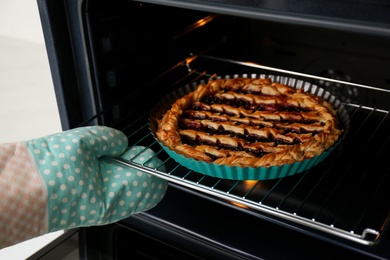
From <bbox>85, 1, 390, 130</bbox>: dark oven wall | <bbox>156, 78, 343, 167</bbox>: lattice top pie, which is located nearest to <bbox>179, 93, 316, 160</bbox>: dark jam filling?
<bbox>156, 78, 343, 167</bbox>: lattice top pie

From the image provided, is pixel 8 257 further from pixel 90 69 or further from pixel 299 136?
pixel 299 136

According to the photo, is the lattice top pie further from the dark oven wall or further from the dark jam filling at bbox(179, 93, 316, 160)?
the dark oven wall

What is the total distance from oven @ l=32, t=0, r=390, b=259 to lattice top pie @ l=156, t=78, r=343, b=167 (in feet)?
0.18

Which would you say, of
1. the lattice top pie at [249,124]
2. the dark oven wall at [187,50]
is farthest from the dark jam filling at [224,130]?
the dark oven wall at [187,50]

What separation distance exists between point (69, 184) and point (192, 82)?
48 centimetres

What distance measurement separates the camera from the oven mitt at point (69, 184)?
762 mm

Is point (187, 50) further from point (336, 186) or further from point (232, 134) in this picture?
point (336, 186)

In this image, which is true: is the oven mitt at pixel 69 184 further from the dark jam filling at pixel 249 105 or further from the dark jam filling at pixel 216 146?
the dark jam filling at pixel 249 105

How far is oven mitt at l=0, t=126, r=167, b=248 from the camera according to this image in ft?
2.50

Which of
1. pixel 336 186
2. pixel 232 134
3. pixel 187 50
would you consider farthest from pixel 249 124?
pixel 187 50

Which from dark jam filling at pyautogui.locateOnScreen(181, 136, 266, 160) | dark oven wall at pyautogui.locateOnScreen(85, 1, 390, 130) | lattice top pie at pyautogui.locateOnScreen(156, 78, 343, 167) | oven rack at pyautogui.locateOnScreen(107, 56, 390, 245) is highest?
dark oven wall at pyautogui.locateOnScreen(85, 1, 390, 130)

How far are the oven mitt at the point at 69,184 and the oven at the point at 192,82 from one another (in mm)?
39

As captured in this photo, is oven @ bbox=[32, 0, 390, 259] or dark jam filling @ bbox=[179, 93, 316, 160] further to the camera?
dark jam filling @ bbox=[179, 93, 316, 160]

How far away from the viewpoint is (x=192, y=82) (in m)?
1.20
